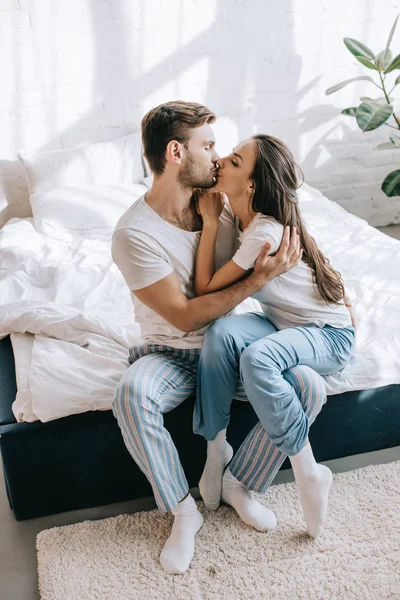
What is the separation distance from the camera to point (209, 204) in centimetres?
185

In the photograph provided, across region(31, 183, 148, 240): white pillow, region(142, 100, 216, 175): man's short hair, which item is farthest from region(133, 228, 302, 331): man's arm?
region(31, 183, 148, 240): white pillow

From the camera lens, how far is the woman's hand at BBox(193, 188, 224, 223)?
1.83 meters

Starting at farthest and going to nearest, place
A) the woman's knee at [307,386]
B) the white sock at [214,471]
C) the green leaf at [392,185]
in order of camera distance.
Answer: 1. the green leaf at [392,185]
2. the white sock at [214,471]
3. the woman's knee at [307,386]

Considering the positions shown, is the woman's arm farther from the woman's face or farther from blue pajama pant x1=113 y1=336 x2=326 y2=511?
blue pajama pant x1=113 y1=336 x2=326 y2=511

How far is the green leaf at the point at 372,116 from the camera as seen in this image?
3262 mm

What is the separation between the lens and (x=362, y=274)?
2.50m

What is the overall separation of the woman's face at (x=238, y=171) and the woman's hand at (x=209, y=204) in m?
0.04

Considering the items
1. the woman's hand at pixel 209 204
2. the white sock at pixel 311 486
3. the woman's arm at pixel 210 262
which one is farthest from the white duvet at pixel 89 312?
the woman's hand at pixel 209 204

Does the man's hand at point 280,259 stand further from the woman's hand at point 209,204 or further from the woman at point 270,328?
the woman's hand at point 209,204

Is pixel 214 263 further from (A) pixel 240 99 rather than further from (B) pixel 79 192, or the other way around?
(A) pixel 240 99

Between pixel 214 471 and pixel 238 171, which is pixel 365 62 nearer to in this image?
pixel 238 171

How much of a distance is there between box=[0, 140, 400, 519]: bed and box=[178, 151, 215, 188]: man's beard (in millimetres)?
539

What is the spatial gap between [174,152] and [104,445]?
83cm

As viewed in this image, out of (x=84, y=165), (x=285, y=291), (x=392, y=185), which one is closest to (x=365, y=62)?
(x=392, y=185)
